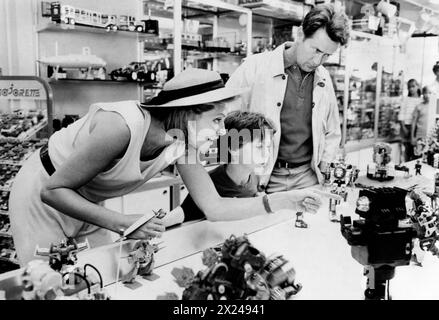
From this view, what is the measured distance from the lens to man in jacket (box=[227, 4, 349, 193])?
2.46 meters

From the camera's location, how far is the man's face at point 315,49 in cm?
222

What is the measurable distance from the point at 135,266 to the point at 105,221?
214 mm

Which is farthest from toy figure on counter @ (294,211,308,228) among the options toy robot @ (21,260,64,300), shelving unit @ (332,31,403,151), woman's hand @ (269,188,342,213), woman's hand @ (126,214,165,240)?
shelving unit @ (332,31,403,151)

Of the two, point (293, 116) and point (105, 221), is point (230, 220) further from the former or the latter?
point (293, 116)

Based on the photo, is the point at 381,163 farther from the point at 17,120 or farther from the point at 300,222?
the point at 17,120

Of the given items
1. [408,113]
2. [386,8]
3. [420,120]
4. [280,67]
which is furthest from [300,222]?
[408,113]

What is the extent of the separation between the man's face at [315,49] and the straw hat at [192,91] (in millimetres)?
896

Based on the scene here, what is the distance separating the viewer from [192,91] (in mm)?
1444

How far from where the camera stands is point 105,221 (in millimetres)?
1352

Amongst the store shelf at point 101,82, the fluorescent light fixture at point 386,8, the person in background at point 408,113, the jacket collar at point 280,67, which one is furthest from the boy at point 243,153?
the person in background at point 408,113

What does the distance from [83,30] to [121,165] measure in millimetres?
2255

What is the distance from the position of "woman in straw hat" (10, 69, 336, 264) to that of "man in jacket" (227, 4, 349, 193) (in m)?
0.86
